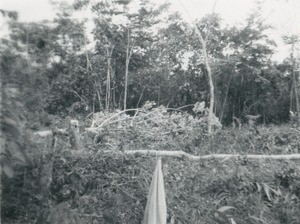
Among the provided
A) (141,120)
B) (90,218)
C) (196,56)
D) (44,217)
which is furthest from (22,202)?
(196,56)

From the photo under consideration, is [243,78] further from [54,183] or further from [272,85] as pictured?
[54,183]

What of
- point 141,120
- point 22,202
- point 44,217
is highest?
point 141,120

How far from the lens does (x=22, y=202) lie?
5.87 m

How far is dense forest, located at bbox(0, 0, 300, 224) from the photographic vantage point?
132 inches

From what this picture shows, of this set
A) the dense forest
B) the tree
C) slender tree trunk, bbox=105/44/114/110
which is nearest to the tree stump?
the dense forest

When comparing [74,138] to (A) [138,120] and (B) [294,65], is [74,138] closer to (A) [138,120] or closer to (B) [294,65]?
(A) [138,120]

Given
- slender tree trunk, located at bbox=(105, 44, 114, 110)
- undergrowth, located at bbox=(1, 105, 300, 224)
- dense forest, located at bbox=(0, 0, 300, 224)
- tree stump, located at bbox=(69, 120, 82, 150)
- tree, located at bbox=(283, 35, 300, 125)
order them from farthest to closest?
slender tree trunk, located at bbox=(105, 44, 114, 110) → tree, located at bbox=(283, 35, 300, 125) → tree stump, located at bbox=(69, 120, 82, 150) → undergrowth, located at bbox=(1, 105, 300, 224) → dense forest, located at bbox=(0, 0, 300, 224)

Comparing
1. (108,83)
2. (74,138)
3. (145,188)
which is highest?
(108,83)

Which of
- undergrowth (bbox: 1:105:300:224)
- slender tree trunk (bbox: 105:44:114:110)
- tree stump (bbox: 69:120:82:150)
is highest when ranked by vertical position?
slender tree trunk (bbox: 105:44:114:110)

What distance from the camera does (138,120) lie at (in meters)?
12.6

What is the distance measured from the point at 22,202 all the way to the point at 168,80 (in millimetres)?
20828

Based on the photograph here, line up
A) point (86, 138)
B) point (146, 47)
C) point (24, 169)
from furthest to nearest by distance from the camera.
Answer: point (146, 47) → point (86, 138) → point (24, 169)

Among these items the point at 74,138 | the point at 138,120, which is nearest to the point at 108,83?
the point at 138,120

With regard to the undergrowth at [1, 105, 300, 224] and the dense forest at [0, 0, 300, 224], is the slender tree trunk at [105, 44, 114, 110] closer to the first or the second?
the dense forest at [0, 0, 300, 224]
